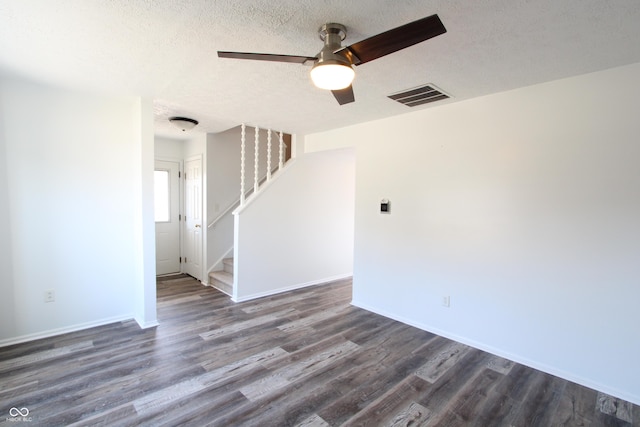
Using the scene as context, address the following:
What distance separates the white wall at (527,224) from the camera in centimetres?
237

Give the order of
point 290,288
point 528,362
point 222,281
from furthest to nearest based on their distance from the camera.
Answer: point 290,288
point 222,281
point 528,362

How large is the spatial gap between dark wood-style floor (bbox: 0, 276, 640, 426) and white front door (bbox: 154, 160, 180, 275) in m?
2.39

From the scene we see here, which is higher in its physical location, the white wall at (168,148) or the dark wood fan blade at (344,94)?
the white wall at (168,148)

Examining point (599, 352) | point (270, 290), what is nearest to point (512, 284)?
point (599, 352)

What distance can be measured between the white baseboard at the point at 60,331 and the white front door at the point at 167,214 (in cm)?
217

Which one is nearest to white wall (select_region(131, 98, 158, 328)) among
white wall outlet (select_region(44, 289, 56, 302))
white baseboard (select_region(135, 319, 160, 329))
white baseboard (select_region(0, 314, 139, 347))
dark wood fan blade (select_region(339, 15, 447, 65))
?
white baseboard (select_region(135, 319, 160, 329))

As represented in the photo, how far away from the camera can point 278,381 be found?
2.49 m

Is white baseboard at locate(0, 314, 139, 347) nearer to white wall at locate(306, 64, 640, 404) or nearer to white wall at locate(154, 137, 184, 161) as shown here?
white wall at locate(154, 137, 184, 161)

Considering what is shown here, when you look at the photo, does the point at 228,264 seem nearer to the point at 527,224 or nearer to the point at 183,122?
the point at 183,122

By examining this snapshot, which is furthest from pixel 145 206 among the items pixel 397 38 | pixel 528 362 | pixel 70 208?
pixel 528 362

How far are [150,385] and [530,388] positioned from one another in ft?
9.94

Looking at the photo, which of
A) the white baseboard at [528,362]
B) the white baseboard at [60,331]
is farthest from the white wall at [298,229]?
the white baseboard at [528,362]

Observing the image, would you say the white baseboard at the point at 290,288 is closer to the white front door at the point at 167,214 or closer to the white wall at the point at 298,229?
the white wall at the point at 298,229

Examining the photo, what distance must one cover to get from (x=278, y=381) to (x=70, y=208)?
2813 millimetres
